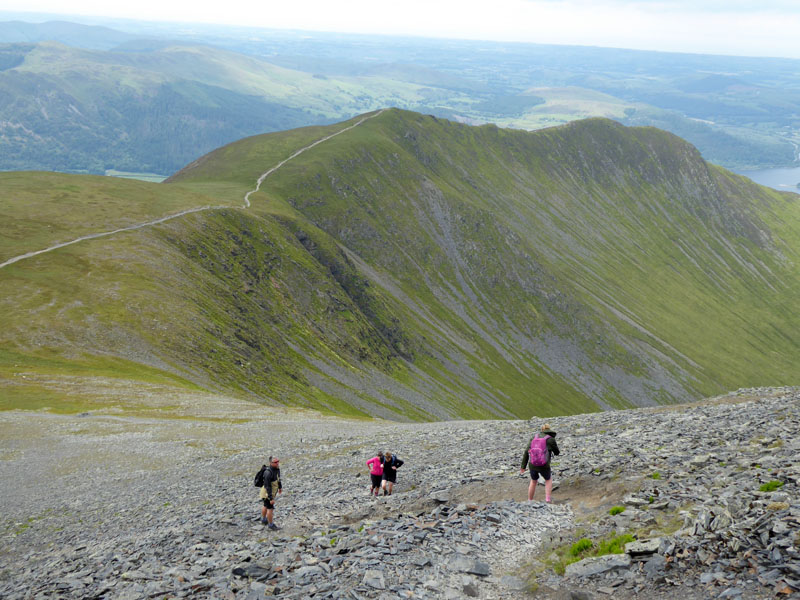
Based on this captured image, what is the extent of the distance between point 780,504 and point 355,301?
5722 inches

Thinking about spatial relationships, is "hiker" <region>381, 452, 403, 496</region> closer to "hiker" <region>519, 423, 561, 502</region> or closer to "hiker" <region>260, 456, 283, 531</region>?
"hiker" <region>260, 456, 283, 531</region>

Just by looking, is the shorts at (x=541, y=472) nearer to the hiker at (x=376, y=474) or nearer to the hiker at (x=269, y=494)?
the hiker at (x=376, y=474)

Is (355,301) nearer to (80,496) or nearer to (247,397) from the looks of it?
(247,397)

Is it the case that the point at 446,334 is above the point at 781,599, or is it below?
below

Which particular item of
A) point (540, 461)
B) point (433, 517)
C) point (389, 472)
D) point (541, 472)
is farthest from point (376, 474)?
point (540, 461)

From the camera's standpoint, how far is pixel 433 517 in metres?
22.4

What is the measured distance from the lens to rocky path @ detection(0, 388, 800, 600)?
16109 millimetres

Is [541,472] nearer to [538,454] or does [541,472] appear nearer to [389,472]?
[538,454]

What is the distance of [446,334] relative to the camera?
176750 mm

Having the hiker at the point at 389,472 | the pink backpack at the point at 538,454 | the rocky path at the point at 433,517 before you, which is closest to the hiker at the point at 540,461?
A: the pink backpack at the point at 538,454

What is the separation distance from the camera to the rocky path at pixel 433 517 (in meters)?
16.1

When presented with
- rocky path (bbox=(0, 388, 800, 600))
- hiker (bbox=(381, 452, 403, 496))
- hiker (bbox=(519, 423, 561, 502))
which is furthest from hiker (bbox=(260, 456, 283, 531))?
hiker (bbox=(519, 423, 561, 502))

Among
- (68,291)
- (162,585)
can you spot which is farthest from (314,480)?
(68,291)

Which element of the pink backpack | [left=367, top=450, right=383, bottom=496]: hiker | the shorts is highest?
the pink backpack
